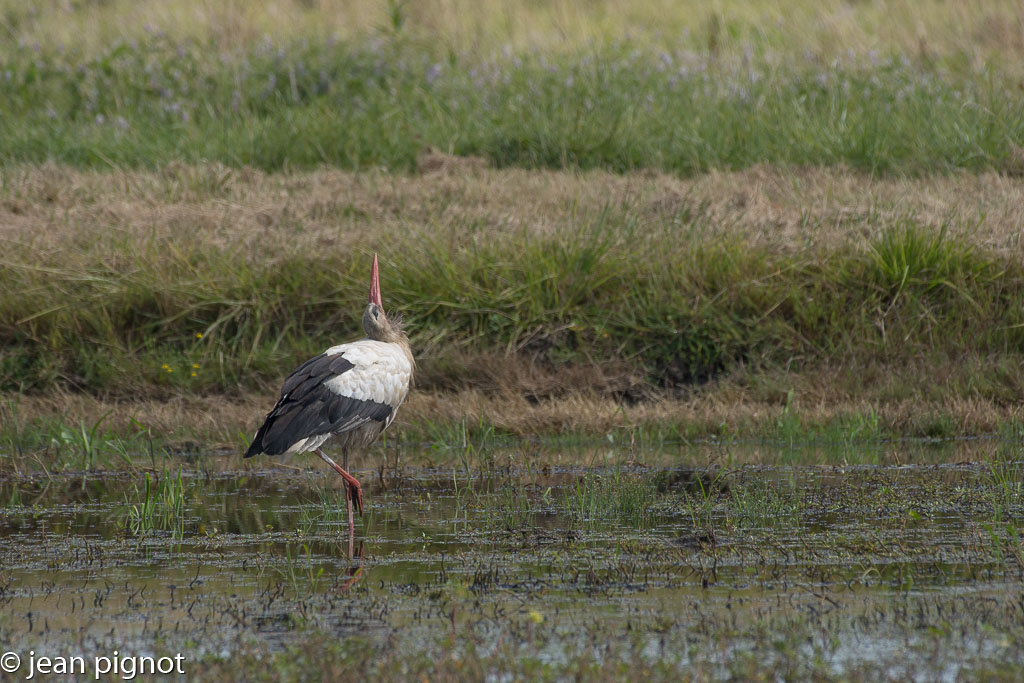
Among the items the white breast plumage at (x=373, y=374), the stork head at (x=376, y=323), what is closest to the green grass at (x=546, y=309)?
the stork head at (x=376, y=323)

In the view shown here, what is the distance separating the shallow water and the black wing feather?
1.27 feet

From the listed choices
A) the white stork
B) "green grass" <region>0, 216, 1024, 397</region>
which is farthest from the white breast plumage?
"green grass" <region>0, 216, 1024, 397</region>

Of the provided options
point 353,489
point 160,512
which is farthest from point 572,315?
point 160,512

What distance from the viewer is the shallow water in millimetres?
4355

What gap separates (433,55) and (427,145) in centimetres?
257

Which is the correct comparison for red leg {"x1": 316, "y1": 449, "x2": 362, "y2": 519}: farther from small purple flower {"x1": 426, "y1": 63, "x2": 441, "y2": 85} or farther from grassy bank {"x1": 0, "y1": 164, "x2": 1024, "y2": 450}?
small purple flower {"x1": 426, "y1": 63, "x2": 441, "y2": 85}

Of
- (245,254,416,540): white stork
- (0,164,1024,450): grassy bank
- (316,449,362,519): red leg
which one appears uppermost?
(245,254,416,540): white stork

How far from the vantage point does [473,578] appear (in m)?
5.20

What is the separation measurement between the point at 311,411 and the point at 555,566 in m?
1.88

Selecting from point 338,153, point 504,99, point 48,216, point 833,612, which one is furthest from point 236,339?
point 833,612

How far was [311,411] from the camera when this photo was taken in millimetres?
6684

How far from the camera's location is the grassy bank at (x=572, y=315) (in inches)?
344

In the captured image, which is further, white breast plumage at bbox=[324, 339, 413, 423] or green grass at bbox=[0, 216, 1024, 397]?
green grass at bbox=[0, 216, 1024, 397]

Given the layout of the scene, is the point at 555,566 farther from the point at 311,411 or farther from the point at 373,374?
Result: the point at 373,374
